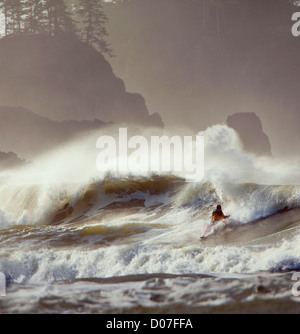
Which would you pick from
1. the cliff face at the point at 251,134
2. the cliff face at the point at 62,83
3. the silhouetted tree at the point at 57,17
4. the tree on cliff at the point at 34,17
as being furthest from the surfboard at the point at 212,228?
the silhouetted tree at the point at 57,17

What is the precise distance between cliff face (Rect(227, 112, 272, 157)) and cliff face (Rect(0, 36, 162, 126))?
14.1m

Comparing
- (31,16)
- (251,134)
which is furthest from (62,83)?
(251,134)

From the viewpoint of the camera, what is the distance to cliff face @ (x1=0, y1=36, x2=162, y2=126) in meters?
53.3

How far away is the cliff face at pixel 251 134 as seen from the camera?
61.4 meters

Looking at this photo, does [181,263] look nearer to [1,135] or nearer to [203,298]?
[203,298]

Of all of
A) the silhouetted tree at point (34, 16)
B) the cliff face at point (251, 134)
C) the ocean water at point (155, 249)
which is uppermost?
the silhouetted tree at point (34, 16)

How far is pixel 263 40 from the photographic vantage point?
81.1 meters

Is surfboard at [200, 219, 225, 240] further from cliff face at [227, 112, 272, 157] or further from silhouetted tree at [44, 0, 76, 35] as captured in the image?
silhouetted tree at [44, 0, 76, 35]

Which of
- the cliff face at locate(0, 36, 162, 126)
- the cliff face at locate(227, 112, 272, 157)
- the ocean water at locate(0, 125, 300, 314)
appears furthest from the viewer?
the cliff face at locate(227, 112, 272, 157)

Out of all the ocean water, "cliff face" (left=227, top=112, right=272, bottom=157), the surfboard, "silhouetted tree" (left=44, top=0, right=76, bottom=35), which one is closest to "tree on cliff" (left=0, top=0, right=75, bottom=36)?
"silhouetted tree" (left=44, top=0, right=76, bottom=35)

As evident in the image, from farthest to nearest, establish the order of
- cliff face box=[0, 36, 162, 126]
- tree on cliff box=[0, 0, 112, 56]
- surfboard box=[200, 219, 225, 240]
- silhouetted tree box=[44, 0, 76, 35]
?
silhouetted tree box=[44, 0, 76, 35] < tree on cliff box=[0, 0, 112, 56] < cliff face box=[0, 36, 162, 126] < surfboard box=[200, 219, 225, 240]

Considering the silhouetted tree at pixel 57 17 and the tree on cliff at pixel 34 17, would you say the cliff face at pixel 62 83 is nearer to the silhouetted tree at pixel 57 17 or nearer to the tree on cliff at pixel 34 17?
the silhouetted tree at pixel 57 17

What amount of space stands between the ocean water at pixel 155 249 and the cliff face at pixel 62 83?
39.8m

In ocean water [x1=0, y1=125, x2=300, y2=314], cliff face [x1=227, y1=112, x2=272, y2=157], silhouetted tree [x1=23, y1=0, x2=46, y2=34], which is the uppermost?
silhouetted tree [x1=23, y1=0, x2=46, y2=34]
